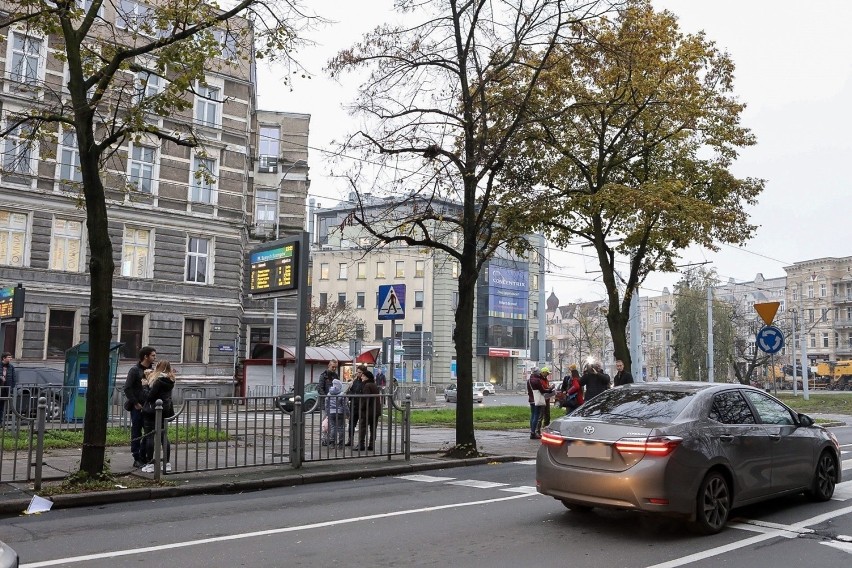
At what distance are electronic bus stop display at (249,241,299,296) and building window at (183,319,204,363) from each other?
24.7 m

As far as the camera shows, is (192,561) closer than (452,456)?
Yes

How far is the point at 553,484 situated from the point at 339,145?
8.60 m

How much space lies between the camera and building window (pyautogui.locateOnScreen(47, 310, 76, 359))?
111ft

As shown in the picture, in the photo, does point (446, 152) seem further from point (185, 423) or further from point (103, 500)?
point (103, 500)

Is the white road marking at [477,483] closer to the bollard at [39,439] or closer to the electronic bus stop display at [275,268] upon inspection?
the electronic bus stop display at [275,268]

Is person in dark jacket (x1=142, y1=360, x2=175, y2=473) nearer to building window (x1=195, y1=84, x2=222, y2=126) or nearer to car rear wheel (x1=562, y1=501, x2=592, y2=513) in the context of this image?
car rear wheel (x1=562, y1=501, x2=592, y2=513)

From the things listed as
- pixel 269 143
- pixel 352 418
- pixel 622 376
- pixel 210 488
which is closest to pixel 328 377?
pixel 352 418

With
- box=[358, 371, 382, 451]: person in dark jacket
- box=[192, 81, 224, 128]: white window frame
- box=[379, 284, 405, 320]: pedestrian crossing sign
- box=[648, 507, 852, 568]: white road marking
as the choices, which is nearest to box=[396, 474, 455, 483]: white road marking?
box=[358, 371, 382, 451]: person in dark jacket

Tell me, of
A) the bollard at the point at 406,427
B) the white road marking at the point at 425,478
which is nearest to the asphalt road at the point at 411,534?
the white road marking at the point at 425,478

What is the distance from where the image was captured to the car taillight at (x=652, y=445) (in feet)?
23.7

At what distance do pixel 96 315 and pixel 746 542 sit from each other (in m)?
8.23

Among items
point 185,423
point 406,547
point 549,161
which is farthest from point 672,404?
point 549,161

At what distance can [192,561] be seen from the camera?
21.4ft

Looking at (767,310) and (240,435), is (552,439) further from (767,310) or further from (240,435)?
(767,310)
